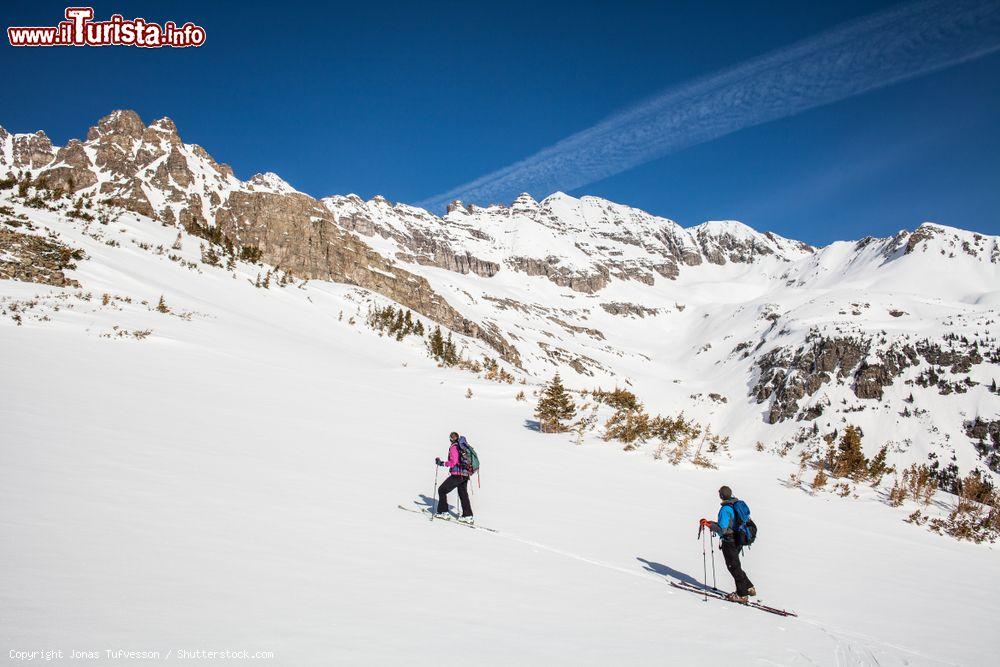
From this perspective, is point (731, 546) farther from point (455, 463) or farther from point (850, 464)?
point (850, 464)

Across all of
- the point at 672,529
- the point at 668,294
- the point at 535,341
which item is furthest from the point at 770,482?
the point at 668,294

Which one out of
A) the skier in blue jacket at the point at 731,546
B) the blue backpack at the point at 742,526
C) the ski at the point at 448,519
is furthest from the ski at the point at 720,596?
the ski at the point at 448,519

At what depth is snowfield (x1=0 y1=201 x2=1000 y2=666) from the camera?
10.6 feet

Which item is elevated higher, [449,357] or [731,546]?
[449,357]

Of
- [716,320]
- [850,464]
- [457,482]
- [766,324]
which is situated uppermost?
[716,320]

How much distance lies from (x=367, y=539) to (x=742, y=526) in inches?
190

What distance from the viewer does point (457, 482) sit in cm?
745

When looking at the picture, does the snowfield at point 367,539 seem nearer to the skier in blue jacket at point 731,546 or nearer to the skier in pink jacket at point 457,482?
the skier in blue jacket at point 731,546

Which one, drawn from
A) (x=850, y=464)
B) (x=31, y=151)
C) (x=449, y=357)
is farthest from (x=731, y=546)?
(x=31, y=151)

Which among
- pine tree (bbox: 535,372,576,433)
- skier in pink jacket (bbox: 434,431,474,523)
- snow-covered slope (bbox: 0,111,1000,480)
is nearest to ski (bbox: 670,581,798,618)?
skier in pink jacket (bbox: 434,431,474,523)

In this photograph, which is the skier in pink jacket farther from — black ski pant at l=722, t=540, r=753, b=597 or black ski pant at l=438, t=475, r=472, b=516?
black ski pant at l=722, t=540, r=753, b=597

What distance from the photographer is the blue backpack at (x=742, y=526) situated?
6480 millimetres

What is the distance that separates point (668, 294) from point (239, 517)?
17775 cm

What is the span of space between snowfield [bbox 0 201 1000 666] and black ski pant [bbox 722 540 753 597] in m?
0.46
